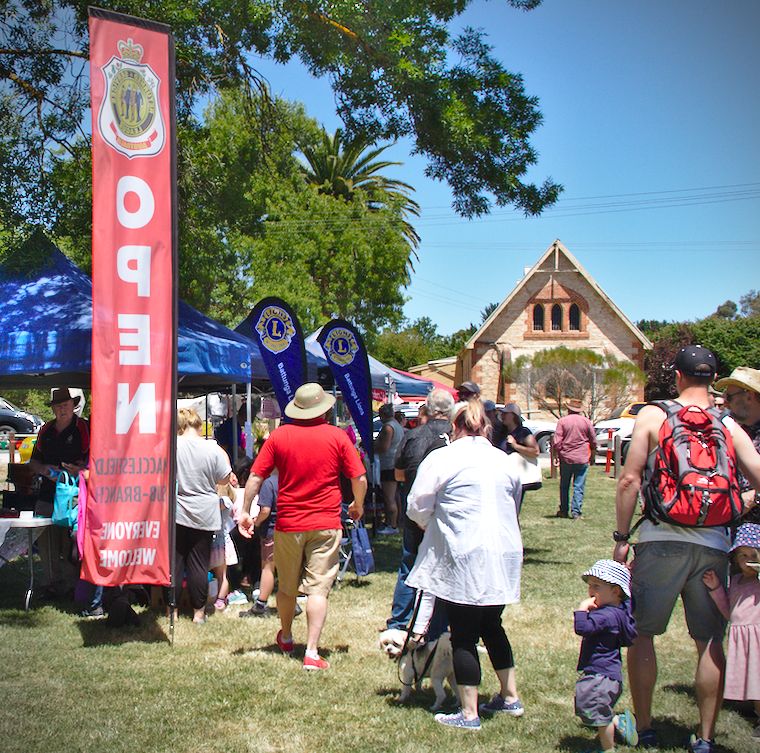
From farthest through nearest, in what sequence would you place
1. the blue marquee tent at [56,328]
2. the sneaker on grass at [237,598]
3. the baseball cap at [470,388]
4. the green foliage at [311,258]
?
the green foliage at [311,258]
the blue marquee tent at [56,328]
the sneaker on grass at [237,598]
the baseball cap at [470,388]

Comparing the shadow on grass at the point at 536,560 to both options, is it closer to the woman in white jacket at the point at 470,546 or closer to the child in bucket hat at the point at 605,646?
the woman in white jacket at the point at 470,546

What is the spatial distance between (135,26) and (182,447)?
3090mm

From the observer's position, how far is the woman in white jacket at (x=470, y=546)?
14.8ft

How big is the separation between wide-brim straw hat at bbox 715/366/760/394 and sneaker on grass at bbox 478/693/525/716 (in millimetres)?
2056

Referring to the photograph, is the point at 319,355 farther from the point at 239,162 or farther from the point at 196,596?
Answer: the point at 196,596

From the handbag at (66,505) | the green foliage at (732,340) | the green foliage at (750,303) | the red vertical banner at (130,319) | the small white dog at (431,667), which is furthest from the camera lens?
the green foliage at (750,303)

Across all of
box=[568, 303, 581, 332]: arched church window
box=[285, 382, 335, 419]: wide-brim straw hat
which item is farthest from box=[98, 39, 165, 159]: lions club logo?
box=[568, 303, 581, 332]: arched church window

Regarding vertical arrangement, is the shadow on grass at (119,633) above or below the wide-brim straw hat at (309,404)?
below

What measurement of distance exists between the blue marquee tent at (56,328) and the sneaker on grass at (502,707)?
4.67m

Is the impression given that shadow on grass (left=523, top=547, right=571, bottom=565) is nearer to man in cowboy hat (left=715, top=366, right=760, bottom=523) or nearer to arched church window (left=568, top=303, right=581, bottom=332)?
man in cowboy hat (left=715, top=366, right=760, bottom=523)

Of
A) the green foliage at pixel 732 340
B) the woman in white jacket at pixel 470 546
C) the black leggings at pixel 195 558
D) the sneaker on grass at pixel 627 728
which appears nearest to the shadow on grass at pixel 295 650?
the black leggings at pixel 195 558

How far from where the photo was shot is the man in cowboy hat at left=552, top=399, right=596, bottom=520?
1370 cm

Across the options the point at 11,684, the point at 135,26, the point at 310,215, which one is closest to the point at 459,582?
the point at 11,684

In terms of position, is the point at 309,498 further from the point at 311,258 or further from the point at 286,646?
the point at 311,258
